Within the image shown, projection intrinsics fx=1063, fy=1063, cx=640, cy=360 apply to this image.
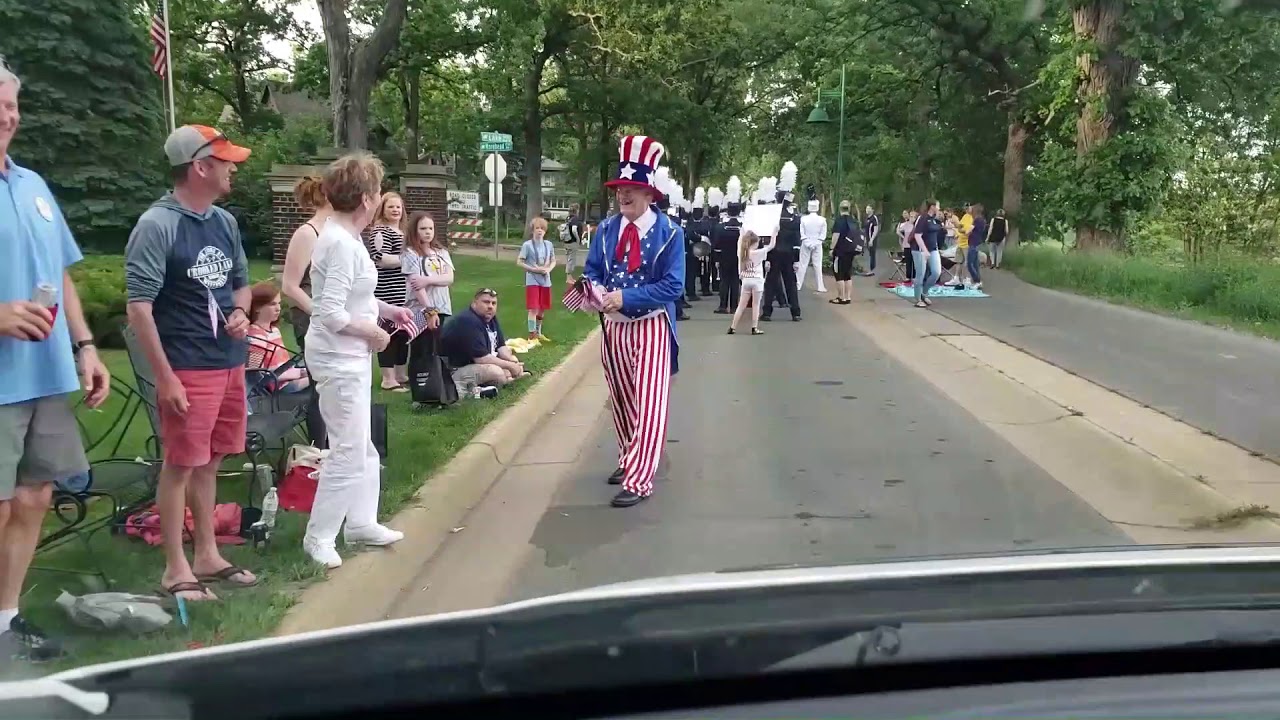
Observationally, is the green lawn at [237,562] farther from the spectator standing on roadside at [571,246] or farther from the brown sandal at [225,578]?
the spectator standing on roadside at [571,246]

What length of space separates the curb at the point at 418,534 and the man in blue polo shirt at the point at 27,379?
91 centimetres

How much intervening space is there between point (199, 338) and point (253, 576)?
41.1 inches

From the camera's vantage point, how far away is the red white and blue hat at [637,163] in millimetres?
6117

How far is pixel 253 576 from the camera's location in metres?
4.54

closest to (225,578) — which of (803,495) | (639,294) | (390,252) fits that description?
(639,294)

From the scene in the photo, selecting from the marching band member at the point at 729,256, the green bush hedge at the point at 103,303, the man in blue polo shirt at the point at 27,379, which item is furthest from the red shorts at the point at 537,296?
the man in blue polo shirt at the point at 27,379

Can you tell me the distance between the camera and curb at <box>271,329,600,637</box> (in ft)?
14.2

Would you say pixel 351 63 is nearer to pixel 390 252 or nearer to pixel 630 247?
pixel 390 252

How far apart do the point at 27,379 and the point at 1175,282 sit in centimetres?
1694

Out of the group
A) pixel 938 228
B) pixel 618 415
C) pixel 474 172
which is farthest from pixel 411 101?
pixel 618 415

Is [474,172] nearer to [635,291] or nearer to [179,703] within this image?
[635,291]

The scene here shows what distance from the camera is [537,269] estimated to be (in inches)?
503

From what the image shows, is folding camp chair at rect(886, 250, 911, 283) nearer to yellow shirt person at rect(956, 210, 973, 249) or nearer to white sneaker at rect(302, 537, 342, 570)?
yellow shirt person at rect(956, 210, 973, 249)

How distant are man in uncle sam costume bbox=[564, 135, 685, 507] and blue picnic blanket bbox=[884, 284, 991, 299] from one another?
48.5ft
